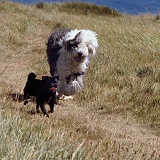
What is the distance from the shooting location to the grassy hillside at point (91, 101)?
3931 mm

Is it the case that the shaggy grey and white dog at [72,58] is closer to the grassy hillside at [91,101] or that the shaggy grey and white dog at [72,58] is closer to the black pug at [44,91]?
the grassy hillside at [91,101]

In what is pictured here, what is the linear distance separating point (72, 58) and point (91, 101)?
2.79 ft

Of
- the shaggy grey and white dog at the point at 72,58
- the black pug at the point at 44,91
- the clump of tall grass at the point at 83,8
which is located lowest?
the black pug at the point at 44,91

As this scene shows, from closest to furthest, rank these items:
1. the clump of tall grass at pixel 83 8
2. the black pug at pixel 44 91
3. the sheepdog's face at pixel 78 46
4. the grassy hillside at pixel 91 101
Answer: the grassy hillside at pixel 91 101 < the black pug at pixel 44 91 < the sheepdog's face at pixel 78 46 < the clump of tall grass at pixel 83 8

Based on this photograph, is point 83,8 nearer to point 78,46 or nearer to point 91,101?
point 91,101

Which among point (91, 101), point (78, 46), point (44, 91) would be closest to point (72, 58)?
point (78, 46)

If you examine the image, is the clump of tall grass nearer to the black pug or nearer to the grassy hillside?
the grassy hillside

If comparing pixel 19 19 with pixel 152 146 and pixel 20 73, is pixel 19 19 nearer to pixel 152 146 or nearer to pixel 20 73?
pixel 20 73

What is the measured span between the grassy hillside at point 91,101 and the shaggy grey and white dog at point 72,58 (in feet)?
1.05

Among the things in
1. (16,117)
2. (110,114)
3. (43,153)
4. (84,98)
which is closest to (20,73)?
(84,98)

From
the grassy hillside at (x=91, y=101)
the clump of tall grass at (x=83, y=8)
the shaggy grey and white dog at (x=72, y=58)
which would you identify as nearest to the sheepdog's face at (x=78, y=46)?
the shaggy grey and white dog at (x=72, y=58)

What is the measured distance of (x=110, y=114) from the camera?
775 centimetres

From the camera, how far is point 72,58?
318 inches

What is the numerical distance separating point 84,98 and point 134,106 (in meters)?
1.00
